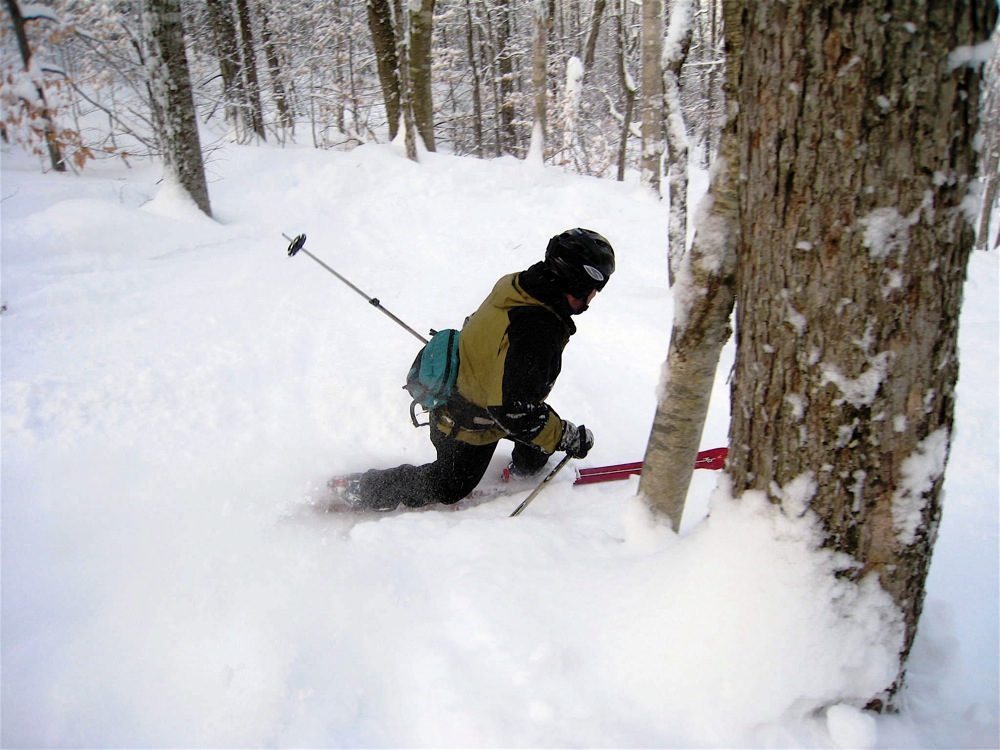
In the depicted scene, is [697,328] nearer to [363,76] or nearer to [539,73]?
[539,73]

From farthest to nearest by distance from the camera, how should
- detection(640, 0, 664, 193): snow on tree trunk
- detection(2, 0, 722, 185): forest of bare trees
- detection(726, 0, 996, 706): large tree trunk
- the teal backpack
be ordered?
detection(640, 0, 664, 193): snow on tree trunk → detection(2, 0, 722, 185): forest of bare trees → the teal backpack → detection(726, 0, 996, 706): large tree trunk

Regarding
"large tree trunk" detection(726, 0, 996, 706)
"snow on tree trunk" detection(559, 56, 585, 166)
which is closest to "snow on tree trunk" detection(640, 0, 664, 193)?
"snow on tree trunk" detection(559, 56, 585, 166)

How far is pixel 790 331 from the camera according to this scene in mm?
1644

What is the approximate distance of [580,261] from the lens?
3068 mm

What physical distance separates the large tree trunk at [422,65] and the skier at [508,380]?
9.54 meters

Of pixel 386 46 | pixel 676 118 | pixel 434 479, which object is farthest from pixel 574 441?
pixel 386 46

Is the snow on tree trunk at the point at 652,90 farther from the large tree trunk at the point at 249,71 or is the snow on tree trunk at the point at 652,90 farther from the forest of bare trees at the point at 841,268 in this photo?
the large tree trunk at the point at 249,71

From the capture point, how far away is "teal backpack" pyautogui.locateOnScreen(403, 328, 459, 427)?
11.3 ft

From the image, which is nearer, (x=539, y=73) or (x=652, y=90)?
(x=652, y=90)

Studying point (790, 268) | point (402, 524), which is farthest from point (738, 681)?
point (402, 524)

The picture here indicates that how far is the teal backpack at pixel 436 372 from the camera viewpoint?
3.46 metres

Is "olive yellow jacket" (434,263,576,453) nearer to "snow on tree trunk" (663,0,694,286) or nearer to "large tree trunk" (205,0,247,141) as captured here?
"snow on tree trunk" (663,0,694,286)

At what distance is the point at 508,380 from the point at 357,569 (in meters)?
1.20

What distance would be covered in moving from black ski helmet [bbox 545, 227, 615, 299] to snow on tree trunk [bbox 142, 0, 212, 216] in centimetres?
719
